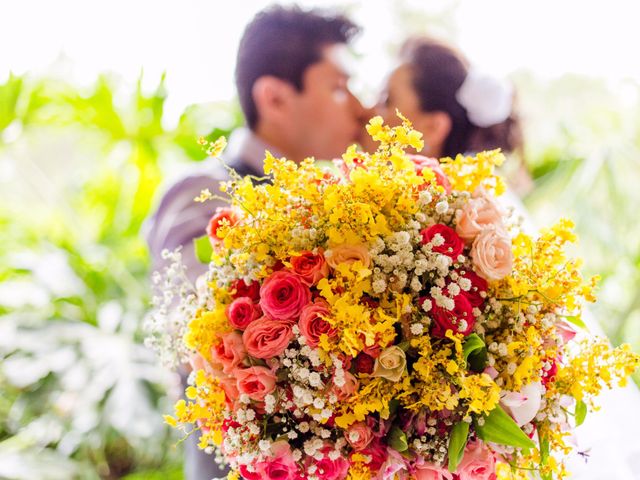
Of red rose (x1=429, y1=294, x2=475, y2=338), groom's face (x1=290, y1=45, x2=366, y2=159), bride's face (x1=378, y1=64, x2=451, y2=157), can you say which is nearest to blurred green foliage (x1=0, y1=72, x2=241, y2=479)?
groom's face (x1=290, y1=45, x2=366, y2=159)

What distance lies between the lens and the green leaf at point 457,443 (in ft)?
2.41

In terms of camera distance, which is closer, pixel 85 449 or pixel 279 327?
pixel 279 327

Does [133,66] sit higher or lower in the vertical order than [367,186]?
lower

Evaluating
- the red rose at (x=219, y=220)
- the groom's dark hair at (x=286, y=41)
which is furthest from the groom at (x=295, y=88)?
the red rose at (x=219, y=220)

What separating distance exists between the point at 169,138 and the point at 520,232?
148 centimetres

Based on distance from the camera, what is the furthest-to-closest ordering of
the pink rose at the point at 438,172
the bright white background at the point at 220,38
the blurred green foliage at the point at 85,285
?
the bright white background at the point at 220,38 < the blurred green foliage at the point at 85,285 < the pink rose at the point at 438,172

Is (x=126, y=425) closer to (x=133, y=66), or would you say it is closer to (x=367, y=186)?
(x=367, y=186)

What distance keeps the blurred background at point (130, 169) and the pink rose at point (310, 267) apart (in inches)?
35.8

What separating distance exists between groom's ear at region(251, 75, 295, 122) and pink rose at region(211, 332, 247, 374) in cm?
96

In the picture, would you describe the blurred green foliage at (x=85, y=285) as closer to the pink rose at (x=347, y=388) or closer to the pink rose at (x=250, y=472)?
the pink rose at (x=250, y=472)

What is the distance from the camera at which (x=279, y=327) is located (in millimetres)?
759

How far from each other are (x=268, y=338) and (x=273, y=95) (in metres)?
1.01

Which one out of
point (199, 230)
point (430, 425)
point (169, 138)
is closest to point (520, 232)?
point (430, 425)

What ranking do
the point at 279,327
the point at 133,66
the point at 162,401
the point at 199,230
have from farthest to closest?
the point at 133,66, the point at 162,401, the point at 199,230, the point at 279,327
